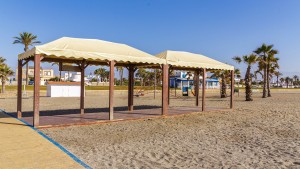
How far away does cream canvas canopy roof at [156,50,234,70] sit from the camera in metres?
13.5

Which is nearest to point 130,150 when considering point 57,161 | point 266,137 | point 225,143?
point 57,161

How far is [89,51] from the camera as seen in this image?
35.3 ft

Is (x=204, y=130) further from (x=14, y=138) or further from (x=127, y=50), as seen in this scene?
(x=14, y=138)

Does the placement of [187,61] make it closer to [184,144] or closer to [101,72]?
[184,144]

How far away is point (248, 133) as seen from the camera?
30.6ft

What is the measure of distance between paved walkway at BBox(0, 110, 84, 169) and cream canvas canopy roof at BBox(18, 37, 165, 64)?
120 inches

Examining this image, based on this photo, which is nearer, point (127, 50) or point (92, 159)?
point (92, 159)

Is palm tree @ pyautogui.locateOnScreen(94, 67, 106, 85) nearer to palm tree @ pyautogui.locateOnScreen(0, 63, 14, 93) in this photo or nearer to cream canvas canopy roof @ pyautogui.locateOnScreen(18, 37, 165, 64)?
palm tree @ pyautogui.locateOnScreen(0, 63, 14, 93)

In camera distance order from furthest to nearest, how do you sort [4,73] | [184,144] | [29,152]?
[4,73], [184,144], [29,152]

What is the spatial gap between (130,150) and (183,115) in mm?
7609

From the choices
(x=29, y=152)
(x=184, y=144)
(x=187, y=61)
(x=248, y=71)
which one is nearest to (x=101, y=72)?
(x=248, y=71)

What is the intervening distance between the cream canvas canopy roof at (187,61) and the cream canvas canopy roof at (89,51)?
724 millimetres

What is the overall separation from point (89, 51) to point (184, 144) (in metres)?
5.74

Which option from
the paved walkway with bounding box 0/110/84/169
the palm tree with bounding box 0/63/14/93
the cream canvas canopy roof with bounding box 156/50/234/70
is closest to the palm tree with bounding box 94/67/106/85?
the palm tree with bounding box 0/63/14/93
